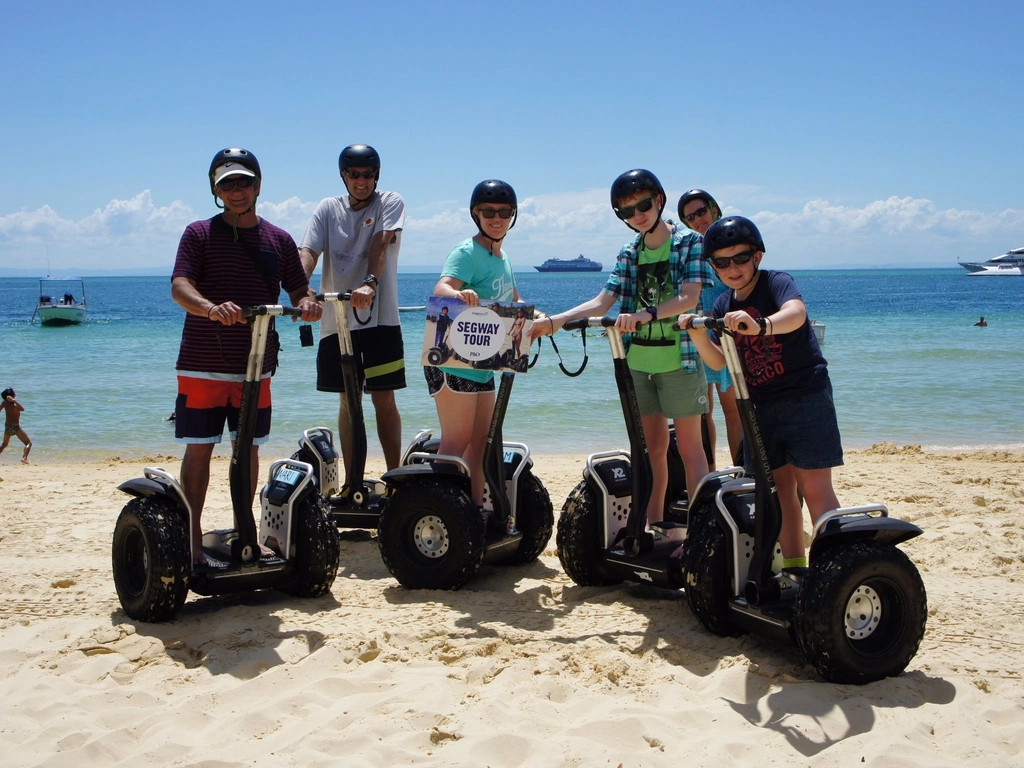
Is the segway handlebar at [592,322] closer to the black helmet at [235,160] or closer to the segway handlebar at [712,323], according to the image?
the segway handlebar at [712,323]

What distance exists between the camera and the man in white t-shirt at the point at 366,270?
218 inches

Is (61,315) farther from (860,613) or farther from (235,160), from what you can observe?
(860,613)

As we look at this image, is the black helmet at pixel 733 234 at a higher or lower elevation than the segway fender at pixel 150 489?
higher

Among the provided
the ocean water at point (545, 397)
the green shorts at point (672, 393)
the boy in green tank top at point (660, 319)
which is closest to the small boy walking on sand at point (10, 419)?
the ocean water at point (545, 397)

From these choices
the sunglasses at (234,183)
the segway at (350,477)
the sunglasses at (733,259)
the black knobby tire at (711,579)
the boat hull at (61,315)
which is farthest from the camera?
the boat hull at (61,315)

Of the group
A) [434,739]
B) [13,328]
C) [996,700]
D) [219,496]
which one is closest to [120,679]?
[434,739]

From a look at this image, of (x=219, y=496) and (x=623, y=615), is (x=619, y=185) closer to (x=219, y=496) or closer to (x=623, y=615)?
(x=623, y=615)

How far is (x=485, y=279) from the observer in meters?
4.55

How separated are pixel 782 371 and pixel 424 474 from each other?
5.99 feet

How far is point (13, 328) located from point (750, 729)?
40.5 meters

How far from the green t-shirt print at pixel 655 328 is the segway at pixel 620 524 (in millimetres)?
177

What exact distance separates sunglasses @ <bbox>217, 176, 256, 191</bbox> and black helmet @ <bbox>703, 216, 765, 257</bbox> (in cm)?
206

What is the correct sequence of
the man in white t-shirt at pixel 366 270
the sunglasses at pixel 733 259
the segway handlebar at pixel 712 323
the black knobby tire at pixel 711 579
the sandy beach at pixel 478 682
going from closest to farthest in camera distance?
the sandy beach at pixel 478 682 → the segway handlebar at pixel 712 323 → the sunglasses at pixel 733 259 → the black knobby tire at pixel 711 579 → the man in white t-shirt at pixel 366 270

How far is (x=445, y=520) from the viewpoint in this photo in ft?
14.4
